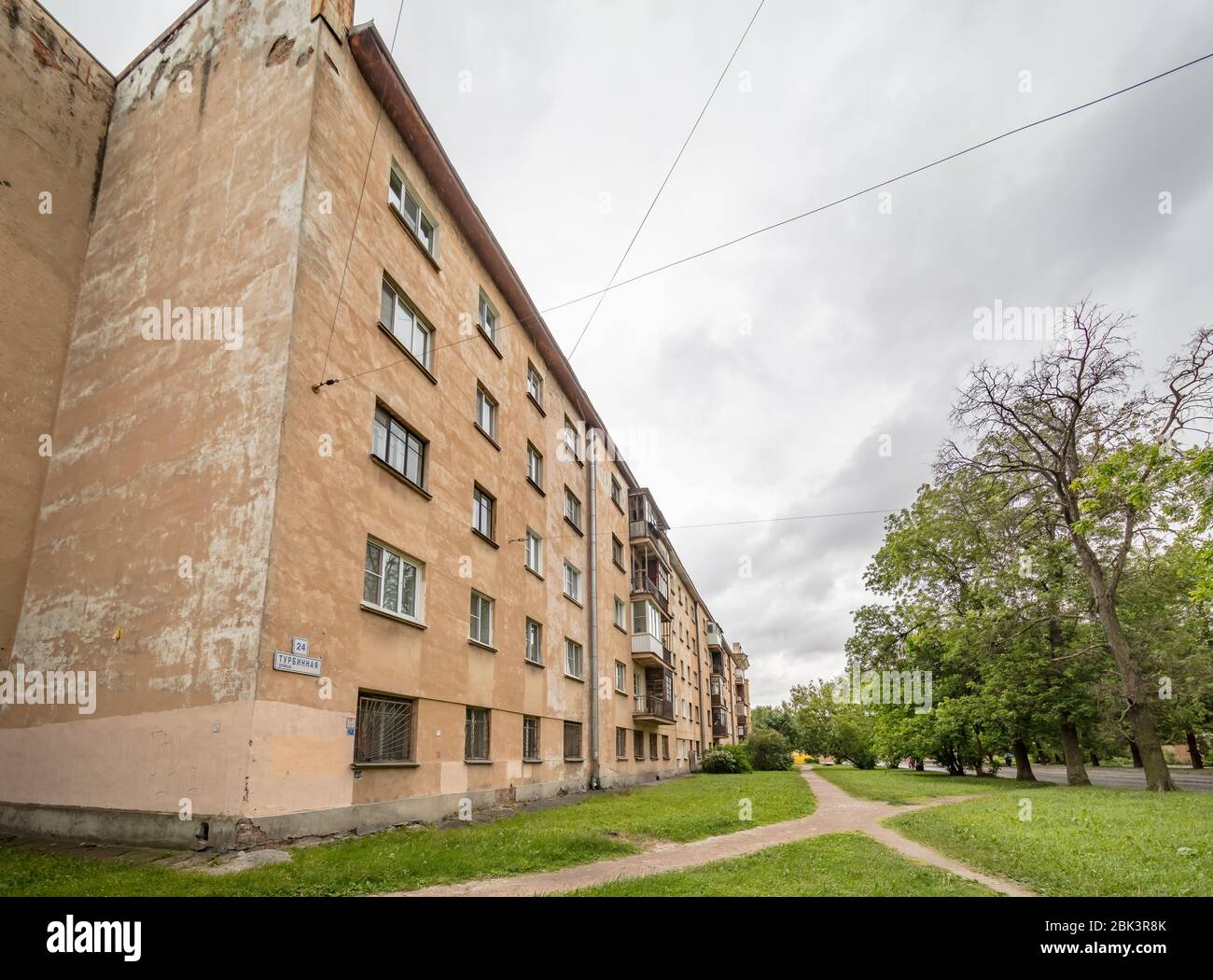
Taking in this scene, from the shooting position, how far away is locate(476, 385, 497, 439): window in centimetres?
1691

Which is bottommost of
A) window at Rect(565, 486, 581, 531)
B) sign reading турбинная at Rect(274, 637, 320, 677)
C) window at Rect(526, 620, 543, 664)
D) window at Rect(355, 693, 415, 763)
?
window at Rect(355, 693, 415, 763)

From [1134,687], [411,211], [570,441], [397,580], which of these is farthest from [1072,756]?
[411,211]

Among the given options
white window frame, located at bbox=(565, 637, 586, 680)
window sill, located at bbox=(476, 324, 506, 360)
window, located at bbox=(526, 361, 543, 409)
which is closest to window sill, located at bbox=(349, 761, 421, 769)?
white window frame, located at bbox=(565, 637, 586, 680)

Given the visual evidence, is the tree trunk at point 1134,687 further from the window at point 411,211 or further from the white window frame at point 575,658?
the window at point 411,211

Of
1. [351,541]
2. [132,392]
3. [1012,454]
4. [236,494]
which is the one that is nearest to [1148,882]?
[351,541]

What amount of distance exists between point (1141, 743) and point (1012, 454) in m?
9.32

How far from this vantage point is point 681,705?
4072 centimetres

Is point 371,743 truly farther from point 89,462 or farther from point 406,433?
point 89,462

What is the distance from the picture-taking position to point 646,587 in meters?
31.9

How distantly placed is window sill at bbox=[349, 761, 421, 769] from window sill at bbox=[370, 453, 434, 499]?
4877 mm

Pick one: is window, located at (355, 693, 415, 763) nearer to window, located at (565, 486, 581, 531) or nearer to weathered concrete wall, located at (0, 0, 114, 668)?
weathered concrete wall, located at (0, 0, 114, 668)

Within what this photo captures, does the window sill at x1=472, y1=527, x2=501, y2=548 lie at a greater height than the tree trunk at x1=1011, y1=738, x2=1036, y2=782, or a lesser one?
greater

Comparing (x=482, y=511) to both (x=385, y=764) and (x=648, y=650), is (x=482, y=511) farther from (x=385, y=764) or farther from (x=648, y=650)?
(x=648, y=650)
